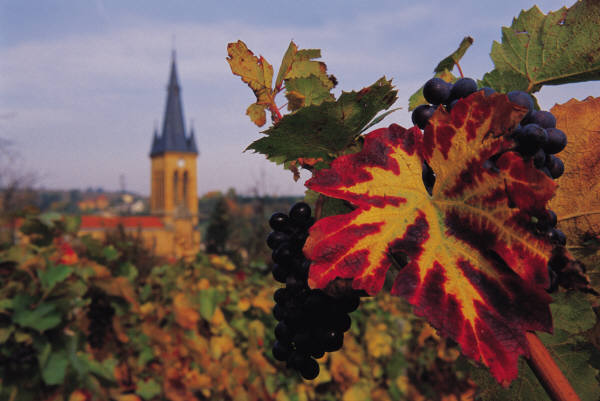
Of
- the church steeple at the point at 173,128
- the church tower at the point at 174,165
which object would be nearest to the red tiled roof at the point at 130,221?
the church tower at the point at 174,165

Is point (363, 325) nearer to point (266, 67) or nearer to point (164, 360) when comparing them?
point (164, 360)

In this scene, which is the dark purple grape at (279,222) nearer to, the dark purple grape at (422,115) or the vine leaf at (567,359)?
the dark purple grape at (422,115)

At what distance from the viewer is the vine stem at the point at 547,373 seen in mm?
404

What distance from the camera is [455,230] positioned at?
45 cm

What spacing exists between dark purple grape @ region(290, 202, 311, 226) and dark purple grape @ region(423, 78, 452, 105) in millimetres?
246

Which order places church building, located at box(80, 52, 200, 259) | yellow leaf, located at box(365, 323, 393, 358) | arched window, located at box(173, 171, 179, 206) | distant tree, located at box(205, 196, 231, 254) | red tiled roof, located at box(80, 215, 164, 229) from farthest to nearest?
1. arched window, located at box(173, 171, 179, 206)
2. church building, located at box(80, 52, 200, 259)
3. red tiled roof, located at box(80, 215, 164, 229)
4. distant tree, located at box(205, 196, 231, 254)
5. yellow leaf, located at box(365, 323, 393, 358)

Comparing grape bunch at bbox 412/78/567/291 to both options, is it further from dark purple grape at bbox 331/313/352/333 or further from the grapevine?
dark purple grape at bbox 331/313/352/333

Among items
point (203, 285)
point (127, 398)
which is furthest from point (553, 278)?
point (203, 285)

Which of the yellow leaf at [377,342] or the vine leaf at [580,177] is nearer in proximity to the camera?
the vine leaf at [580,177]

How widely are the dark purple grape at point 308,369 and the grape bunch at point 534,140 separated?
337 millimetres

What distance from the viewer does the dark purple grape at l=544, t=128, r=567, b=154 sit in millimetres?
470

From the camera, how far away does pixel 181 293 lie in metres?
3.21

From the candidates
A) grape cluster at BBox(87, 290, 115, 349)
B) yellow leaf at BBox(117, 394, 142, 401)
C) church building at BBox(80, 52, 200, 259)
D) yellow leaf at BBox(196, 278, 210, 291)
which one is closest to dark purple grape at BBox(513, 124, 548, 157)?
grape cluster at BBox(87, 290, 115, 349)

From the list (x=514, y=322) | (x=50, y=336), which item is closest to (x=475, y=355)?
(x=514, y=322)
